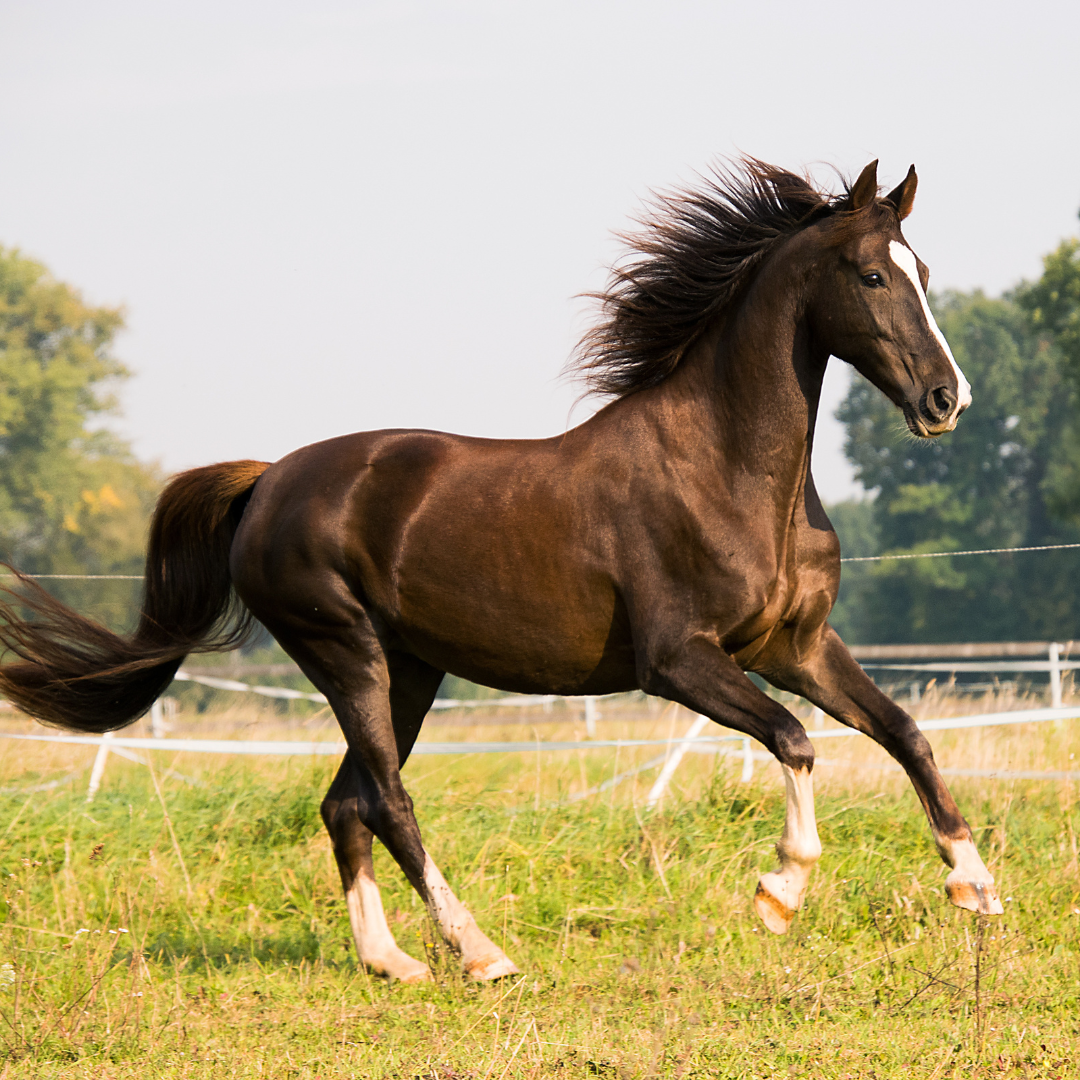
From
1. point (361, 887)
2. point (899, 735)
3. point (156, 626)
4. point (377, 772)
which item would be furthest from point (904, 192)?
point (156, 626)

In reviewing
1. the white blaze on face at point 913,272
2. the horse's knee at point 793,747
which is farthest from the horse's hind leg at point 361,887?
the white blaze on face at point 913,272

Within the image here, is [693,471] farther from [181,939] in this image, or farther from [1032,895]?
[181,939]

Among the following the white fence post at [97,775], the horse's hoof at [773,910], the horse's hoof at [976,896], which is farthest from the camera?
the white fence post at [97,775]

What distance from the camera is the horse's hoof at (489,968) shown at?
4.21m

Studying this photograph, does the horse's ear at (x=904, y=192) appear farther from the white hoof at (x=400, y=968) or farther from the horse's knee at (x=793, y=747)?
the white hoof at (x=400, y=968)

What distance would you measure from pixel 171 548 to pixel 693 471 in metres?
2.56

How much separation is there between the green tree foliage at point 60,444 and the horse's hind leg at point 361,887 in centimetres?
3524

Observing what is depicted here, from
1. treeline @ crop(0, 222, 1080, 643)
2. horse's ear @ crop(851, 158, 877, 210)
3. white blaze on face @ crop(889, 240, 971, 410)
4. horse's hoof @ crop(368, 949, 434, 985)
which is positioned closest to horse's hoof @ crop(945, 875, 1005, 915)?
white blaze on face @ crop(889, 240, 971, 410)

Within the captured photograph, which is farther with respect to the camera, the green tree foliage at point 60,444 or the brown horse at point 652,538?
the green tree foliage at point 60,444

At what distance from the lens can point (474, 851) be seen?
574 centimetres

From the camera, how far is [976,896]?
3.56 m

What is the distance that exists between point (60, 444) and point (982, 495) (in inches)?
1283

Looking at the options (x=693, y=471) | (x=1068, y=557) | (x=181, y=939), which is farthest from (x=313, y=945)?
(x=1068, y=557)

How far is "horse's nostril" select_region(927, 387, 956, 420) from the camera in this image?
3.68m
